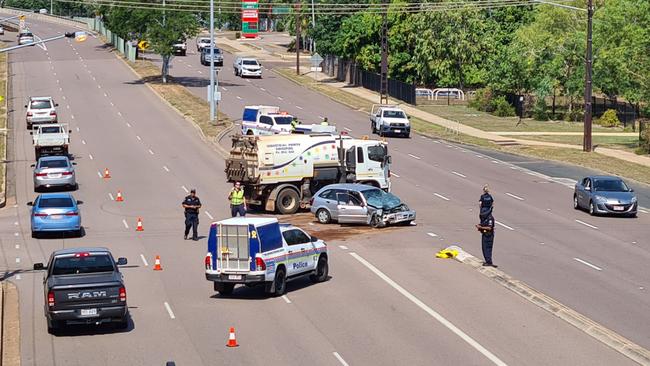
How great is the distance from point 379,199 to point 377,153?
5669 millimetres

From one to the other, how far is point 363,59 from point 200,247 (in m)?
67.2

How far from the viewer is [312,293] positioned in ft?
95.2

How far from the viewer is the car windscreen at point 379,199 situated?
4000cm

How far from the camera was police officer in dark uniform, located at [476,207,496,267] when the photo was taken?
31797 mm

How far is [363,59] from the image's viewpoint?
101812 millimetres

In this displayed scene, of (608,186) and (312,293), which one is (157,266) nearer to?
(312,293)

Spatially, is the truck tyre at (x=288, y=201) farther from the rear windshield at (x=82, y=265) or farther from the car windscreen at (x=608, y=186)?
the rear windshield at (x=82, y=265)

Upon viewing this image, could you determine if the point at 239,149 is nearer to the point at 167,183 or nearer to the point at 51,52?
the point at 167,183

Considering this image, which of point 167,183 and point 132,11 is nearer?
point 167,183

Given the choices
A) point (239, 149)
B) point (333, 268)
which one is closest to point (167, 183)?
point (239, 149)

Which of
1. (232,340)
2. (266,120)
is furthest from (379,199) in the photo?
(266,120)

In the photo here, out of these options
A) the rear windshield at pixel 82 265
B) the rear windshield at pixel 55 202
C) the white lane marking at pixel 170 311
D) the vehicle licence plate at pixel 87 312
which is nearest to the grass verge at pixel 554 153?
the rear windshield at pixel 55 202

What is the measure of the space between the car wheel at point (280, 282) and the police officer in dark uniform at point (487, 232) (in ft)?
20.2

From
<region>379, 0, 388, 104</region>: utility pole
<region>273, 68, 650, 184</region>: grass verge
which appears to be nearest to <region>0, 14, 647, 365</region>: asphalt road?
<region>273, 68, 650, 184</region>: grass verge
